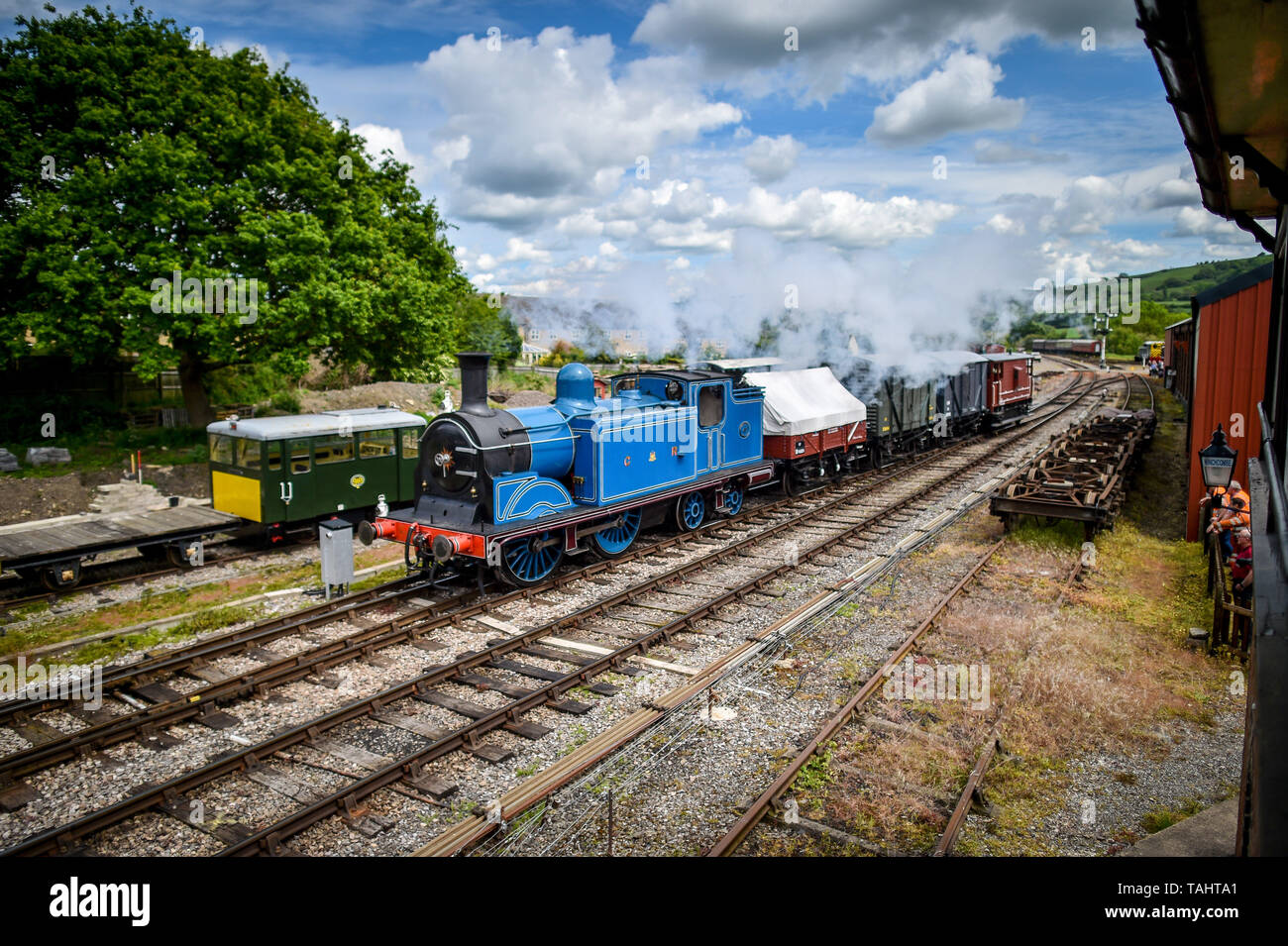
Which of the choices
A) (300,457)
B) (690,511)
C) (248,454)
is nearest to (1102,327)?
(690,511)

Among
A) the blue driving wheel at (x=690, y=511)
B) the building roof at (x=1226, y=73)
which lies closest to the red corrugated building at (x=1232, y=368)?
the blue driving wheel at (x=690, y=511)

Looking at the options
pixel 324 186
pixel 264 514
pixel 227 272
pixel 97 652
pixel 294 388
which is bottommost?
pixel 97 652

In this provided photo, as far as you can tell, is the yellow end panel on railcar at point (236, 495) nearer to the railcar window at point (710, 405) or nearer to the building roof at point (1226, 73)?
the railcar window at point (710, 405)

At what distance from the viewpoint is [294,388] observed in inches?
985

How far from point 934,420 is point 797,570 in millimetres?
13762

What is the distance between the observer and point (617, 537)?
512 inches

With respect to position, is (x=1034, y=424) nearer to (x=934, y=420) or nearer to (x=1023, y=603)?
(x=934, y=420)

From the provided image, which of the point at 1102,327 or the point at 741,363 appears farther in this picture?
the point at 1102,327

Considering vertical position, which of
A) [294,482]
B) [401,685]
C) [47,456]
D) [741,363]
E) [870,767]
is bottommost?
[870,767]

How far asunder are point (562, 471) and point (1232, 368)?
A: 1129cm

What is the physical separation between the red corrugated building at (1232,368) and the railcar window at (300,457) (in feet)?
48.4

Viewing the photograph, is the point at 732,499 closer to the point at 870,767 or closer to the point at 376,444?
the point at 376,444

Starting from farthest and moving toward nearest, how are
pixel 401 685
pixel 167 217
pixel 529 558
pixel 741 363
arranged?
pixel 741 363
pixel 167 217
pixel 529 558
pixel 401 685
